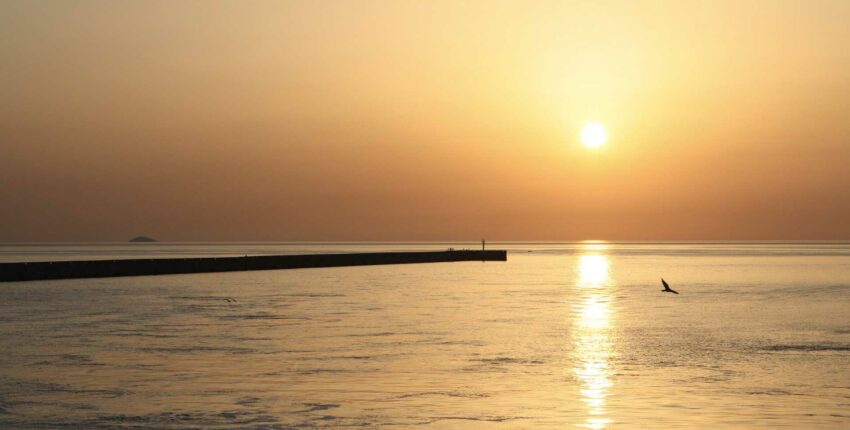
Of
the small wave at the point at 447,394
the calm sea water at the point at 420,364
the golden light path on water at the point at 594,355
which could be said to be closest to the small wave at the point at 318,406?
the calm sea water at the point at 420,364

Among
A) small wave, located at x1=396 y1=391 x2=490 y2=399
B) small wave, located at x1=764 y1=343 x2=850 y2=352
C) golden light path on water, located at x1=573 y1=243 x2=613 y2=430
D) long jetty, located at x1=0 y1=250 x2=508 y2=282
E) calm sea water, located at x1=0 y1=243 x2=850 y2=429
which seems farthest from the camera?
long jetty, located at x1=0 y1=250 x2=508 y2=282

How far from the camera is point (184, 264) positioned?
92875mm

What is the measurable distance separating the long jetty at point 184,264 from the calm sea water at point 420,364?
25.0 m

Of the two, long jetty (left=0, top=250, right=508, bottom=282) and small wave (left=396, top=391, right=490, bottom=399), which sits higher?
long jetty (left=0, top=250, right=508, bottom=282)

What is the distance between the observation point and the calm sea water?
1808 centimetres

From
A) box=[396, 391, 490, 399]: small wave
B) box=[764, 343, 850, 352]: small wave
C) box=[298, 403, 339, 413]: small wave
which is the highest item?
box=[298, 403, 339, 413]: small wave

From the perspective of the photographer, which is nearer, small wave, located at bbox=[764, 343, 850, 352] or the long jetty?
small wave, located at bbox=[764, 343, 850, 352]

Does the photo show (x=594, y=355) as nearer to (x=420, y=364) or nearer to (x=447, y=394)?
(x=420, y=364)

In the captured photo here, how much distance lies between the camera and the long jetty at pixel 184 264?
73812 millimetres

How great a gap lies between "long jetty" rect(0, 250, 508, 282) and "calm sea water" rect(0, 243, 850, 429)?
25.0 metres

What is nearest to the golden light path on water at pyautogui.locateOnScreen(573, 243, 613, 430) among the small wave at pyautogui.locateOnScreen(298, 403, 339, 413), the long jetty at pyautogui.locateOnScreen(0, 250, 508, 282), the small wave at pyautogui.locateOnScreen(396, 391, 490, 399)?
the small wave at pyautogui.locateOnScreen(396, 391, 490, 399)

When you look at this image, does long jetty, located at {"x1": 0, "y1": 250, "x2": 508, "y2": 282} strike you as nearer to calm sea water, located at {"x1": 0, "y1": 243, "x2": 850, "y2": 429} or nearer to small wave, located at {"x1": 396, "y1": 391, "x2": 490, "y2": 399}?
calm sea water, located at {"x1": 0, "y1": 243, "x2": 850, "y2": 429}

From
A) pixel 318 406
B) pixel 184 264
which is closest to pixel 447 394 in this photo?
pixel 318 406

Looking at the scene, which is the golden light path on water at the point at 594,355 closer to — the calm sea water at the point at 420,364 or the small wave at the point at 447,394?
the calm sea water at the point at 420,364
